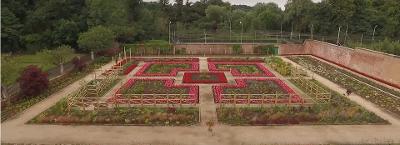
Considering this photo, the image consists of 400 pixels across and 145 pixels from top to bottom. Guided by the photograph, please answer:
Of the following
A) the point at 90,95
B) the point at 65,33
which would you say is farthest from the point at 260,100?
the point at 65,33

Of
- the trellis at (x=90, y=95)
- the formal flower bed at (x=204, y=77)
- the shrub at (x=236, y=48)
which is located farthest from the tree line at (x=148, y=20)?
the formal flower bed at (x=204, y=77)

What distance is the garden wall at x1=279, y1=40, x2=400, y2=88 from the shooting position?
91.0 feet

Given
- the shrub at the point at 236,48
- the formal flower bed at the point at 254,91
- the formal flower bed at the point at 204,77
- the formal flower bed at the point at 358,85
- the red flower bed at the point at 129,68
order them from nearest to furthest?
the formal flower bed at the point at 254,91 → the formal flower bed at the point at 358,85 → the formal flower bed at the point at 204,77 → the red flower bed at the point at 129,68 → the shrub at the point at 236,48

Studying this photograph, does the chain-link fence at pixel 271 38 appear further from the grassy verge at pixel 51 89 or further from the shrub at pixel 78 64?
the shrub at pixel 78 64

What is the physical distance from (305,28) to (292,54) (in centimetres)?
1397

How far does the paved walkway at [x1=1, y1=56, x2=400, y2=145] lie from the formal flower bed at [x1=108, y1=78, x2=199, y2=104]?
4039 mm

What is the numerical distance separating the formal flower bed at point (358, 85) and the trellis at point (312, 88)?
220cm

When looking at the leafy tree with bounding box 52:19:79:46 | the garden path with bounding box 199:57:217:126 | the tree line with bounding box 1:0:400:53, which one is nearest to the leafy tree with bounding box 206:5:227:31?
the tree line with bounding box 1:0:400:53

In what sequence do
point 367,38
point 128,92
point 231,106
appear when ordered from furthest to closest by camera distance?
1. point 367,38
2. point 128,92
3. point 231,106

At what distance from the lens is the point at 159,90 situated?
24.7m

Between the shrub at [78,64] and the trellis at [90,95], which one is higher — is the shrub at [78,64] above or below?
above

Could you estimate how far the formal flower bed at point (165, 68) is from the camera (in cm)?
3127

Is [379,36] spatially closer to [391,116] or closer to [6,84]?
[391,116]

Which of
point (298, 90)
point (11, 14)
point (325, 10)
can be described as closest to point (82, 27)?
point (11, 14)
